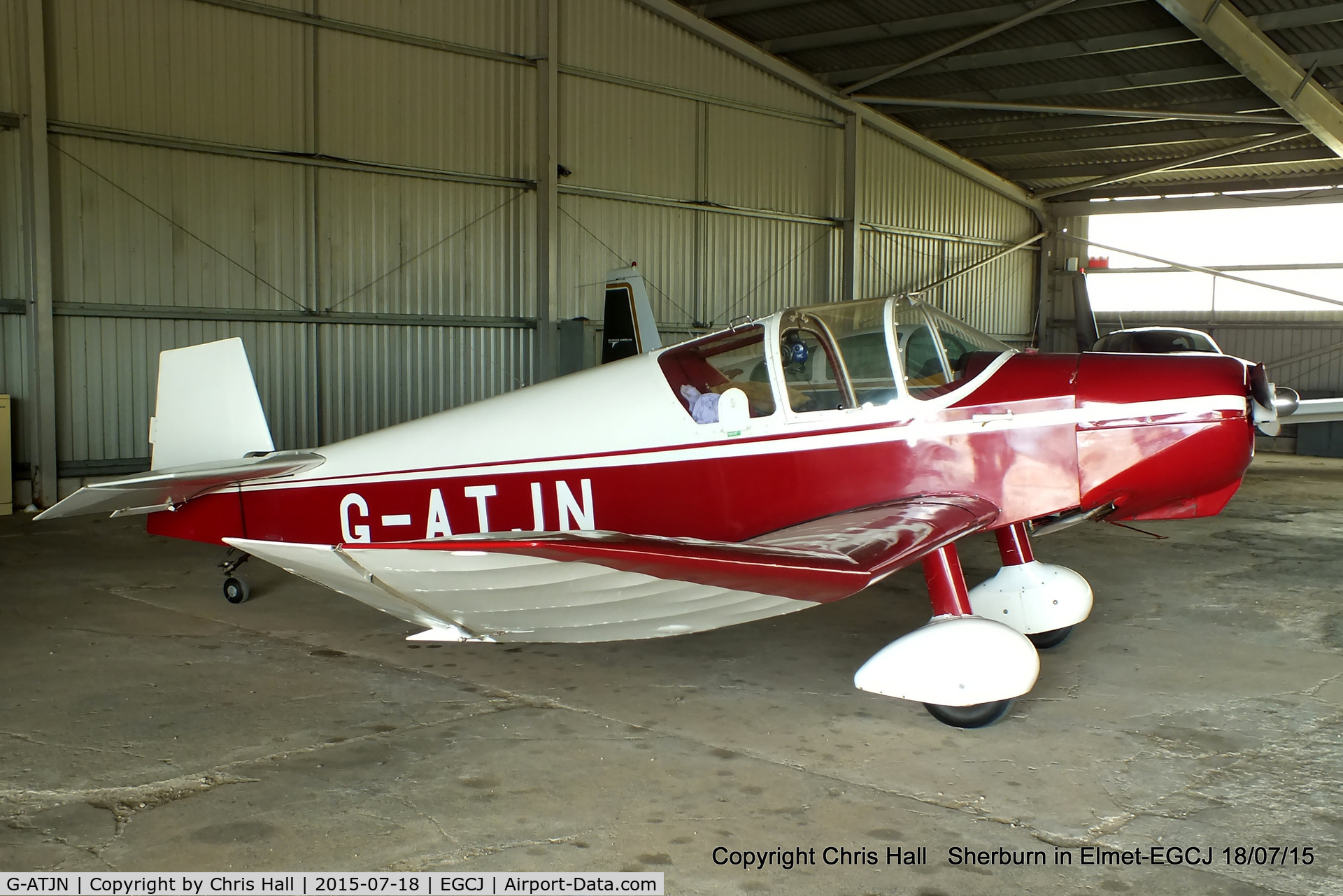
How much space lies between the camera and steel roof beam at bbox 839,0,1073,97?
13.9 m

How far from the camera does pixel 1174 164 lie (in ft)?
67.7

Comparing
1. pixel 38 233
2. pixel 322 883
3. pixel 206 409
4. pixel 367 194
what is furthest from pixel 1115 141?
pixel 322 883

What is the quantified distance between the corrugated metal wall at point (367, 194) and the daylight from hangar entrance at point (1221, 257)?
934cm

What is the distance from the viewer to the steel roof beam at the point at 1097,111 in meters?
16.7

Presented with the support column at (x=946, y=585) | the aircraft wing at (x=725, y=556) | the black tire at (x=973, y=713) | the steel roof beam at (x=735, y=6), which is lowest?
the black tire at (x=973, y=713)

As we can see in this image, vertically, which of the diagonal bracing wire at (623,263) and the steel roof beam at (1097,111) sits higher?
the steel roof beam at (1097,111)

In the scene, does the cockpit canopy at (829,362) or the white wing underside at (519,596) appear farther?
the cockpit canopy at (829,362)

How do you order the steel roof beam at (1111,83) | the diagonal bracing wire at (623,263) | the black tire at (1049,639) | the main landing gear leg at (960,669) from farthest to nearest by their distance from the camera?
the steel roof beam at (1111,83) → the diagonal bracing wire at (623,263) → the black tire at (1049,639) → the main landing gear leg at (960,669)

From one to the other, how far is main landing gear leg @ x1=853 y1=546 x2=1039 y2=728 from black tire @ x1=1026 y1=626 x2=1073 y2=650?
1.38 metres

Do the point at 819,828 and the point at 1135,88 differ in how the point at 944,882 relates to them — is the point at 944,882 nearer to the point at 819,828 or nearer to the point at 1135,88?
the point at 819,828

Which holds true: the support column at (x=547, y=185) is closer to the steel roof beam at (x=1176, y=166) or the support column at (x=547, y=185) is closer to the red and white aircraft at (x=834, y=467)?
the red and white aircraft at (x=834, y=467)

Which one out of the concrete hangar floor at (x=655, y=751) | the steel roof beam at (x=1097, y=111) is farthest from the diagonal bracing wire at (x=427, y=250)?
the steel roof beam at (x=1097, y=111)

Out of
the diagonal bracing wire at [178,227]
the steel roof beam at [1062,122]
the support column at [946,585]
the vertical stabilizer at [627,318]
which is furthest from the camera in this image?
the steel roof beam at [1062,122]

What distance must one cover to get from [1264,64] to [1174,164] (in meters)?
6.51
